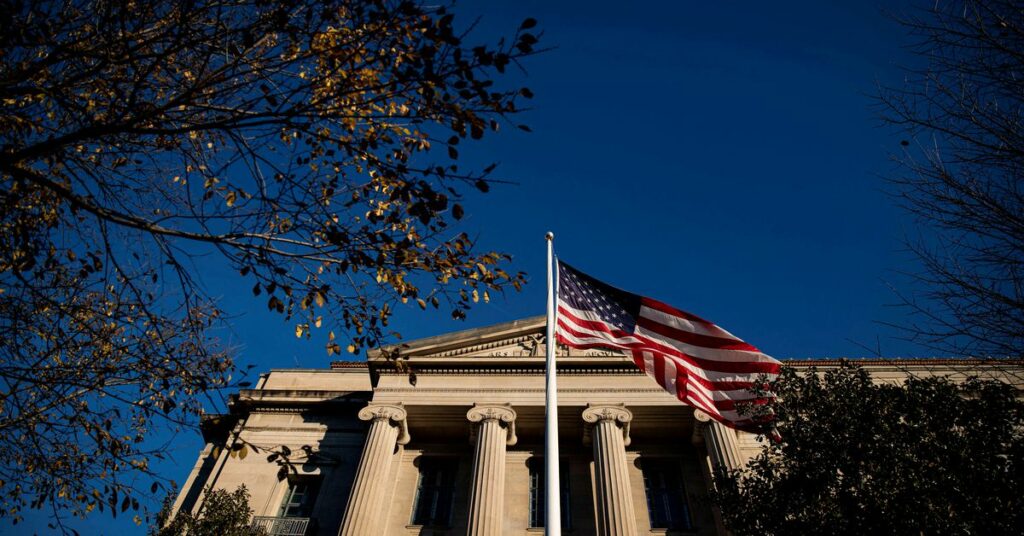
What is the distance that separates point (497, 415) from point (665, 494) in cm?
617

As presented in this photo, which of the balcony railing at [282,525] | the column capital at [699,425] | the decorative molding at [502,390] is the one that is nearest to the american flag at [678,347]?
the column capital at [699,425]

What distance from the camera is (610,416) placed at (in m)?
17.9

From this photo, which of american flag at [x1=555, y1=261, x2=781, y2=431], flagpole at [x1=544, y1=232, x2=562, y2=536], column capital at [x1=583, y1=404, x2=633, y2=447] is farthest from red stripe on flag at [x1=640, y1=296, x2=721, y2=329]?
column capital at [x1=583, y1=404, x2=633, y2=447]

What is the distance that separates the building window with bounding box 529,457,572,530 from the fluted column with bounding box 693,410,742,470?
4.78 meters

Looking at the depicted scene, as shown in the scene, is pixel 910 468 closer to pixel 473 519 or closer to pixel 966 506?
pixel 966 506

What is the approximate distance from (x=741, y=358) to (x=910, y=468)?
3.26 m

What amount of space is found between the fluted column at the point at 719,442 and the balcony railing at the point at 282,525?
12.9 m

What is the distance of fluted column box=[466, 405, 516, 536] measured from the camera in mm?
15383

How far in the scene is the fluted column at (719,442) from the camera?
53.4 feet

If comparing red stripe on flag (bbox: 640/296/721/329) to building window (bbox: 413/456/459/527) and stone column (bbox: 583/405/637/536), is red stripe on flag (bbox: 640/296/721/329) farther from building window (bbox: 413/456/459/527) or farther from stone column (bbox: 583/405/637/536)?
building window (bbox: 413/456/459/527)

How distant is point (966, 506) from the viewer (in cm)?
859

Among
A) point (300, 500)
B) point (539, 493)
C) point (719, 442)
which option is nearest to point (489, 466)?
point (539, 493)

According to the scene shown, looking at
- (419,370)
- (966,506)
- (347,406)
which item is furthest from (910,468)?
(347,406)

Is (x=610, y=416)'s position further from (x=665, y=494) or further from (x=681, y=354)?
(x=681, y=354)
